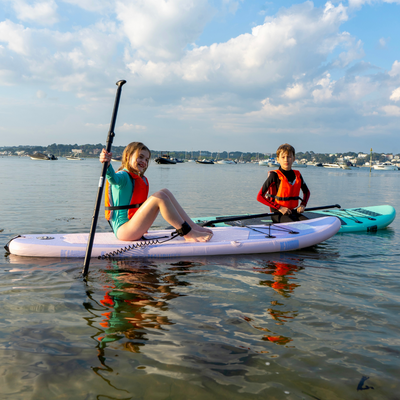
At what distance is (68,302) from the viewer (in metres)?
3.87

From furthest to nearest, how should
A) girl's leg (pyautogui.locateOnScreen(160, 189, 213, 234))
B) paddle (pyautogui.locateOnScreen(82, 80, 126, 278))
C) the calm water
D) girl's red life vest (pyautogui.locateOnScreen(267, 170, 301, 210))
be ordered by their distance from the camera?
girl's red life vest (pyautogui.locateOnScreen(267, 170, 301, 210)) → girl's leg (pyautogui.locateOnScreen(160, 189, 213, 234)) → paddle (pyautogui.locateOnScreen(82, 80, 126, 278)) → the calm water

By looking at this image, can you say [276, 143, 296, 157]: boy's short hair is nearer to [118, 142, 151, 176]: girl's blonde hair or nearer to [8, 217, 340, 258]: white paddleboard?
[8, 217, 340, 258]: white paddleboard

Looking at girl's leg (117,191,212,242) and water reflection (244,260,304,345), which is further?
girl's leg (117,191,212,242)

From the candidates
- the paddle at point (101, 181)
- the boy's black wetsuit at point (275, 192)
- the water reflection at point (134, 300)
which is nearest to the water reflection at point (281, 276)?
the water reflection at point (134, 300)

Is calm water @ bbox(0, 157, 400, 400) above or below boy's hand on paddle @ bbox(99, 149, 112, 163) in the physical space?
below

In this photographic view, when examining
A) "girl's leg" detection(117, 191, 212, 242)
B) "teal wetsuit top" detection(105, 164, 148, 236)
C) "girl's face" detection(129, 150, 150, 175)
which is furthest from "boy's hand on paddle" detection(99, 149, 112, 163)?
"girl's leg" detection(117, 191, 212, 242)

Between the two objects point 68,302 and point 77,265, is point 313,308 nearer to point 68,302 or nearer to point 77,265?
point 68,302

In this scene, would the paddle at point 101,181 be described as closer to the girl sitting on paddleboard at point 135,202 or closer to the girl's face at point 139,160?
the girl sitting on paddleboard at point 135,202

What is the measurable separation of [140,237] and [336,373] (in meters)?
3.74

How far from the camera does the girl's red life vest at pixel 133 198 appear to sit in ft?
17.5

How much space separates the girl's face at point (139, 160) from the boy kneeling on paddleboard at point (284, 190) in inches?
107

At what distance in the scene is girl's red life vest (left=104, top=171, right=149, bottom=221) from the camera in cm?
533

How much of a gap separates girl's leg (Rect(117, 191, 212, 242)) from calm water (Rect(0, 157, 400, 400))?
1.64ft

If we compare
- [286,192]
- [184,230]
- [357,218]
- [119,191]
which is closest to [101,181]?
[119,191]
